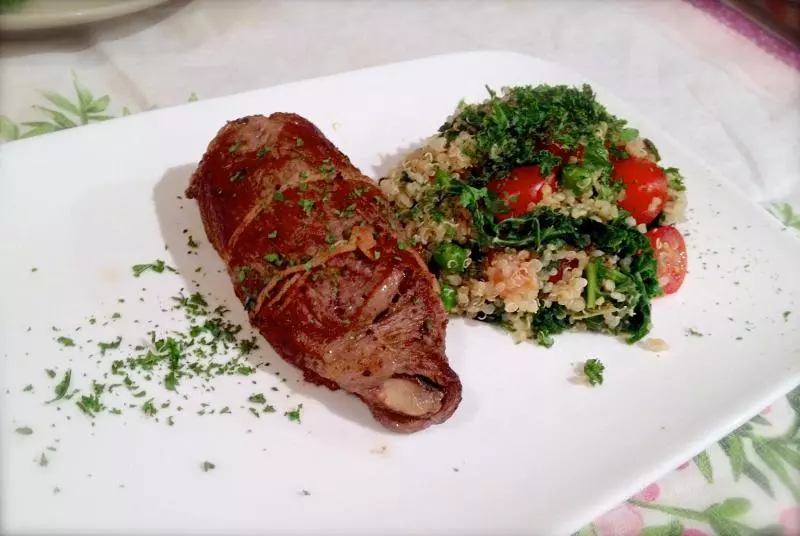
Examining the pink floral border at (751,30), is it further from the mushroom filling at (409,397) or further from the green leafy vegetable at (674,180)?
the mushroom filling at (409,397)

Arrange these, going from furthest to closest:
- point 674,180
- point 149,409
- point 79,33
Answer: point 79,33 → point 674,180 → point 149,409

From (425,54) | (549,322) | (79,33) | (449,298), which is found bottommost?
(79,33)

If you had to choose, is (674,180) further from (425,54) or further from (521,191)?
(425,54)

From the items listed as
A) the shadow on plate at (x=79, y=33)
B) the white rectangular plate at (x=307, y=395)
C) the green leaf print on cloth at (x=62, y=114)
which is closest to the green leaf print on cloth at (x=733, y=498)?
the white rectangular plate at (x=307, y=395)

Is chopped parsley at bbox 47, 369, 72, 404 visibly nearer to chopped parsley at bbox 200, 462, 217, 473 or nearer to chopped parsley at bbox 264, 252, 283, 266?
chopped parsley at bbox 200, 462, 217, 473

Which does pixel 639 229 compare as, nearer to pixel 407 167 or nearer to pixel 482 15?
pixel 407 167

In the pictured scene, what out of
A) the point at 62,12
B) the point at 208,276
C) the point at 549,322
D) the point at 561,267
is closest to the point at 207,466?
the point at 208,276

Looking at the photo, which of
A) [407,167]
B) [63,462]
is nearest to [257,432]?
[63,462]
